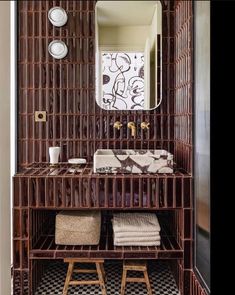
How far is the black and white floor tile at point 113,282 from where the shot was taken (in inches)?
113

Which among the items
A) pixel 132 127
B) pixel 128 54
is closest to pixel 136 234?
pixel 132 127

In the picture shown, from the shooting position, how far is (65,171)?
285 cm

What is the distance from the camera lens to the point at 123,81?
3.27m

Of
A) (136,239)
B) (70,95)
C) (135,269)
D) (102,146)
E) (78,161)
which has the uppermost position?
(70,95)

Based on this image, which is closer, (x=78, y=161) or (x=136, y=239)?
(x=136, y=239)

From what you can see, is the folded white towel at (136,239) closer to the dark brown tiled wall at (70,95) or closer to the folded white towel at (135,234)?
the folded white towel at (135,234)

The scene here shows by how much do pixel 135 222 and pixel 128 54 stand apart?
4.24 ft

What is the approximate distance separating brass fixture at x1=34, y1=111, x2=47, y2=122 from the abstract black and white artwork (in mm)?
454

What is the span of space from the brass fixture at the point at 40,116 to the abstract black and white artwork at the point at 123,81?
45 cm

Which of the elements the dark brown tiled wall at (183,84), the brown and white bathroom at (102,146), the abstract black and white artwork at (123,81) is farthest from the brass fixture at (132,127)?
the dark brown tiled wall at (183,84)

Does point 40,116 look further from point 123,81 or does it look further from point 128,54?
point 128,54

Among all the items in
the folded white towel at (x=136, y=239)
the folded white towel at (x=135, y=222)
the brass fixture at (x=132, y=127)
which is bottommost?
the folded white towel at (x=136, y=239)
